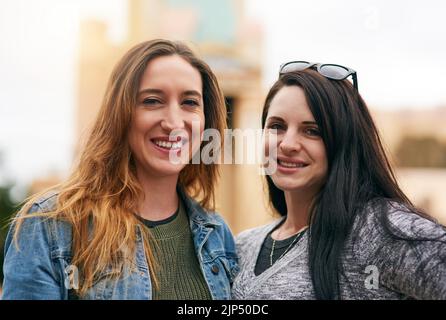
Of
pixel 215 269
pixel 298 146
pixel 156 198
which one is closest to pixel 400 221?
pixel 298 146

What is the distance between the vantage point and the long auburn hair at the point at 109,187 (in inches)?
87.4

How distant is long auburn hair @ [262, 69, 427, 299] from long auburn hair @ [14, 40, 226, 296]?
1.93ft

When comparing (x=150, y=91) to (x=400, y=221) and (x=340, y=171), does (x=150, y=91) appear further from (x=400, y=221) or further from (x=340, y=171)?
(x=400, y=221)

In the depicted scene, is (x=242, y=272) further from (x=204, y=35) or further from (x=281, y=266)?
(x=204, y=35)

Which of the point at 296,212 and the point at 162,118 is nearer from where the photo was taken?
the point at 162,118

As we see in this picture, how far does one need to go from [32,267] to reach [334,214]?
1.11 metres

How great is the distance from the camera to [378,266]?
6.98 feet

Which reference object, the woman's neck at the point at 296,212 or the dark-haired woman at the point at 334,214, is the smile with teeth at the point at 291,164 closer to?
the dark-haired woman at the point at 334,214

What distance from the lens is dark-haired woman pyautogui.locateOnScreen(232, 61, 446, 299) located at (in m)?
Answer: 2.08

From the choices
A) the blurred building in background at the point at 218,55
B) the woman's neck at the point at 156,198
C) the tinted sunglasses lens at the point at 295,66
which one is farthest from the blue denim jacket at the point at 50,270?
the blurred building in background at the point at 218,55

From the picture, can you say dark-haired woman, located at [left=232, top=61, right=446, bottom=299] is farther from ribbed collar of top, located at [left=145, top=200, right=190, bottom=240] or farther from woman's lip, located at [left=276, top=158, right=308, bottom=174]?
ribbed collar of top, located at [left=145, top=200, right=190, bottom=240]

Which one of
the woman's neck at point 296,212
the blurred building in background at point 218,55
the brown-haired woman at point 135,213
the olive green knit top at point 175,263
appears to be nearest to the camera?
the brown-haired woman at point 135,213

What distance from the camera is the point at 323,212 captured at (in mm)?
2312

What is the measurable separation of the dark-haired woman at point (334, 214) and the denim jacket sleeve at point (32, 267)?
75 cm
